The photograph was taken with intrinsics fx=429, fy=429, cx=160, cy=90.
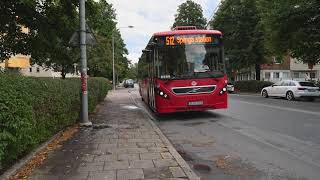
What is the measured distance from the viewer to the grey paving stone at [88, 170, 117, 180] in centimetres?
639

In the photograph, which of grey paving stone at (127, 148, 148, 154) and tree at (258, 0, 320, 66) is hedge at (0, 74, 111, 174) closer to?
grey paving stone at (127, 148, 148, 154)

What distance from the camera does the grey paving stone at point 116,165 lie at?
23.3ft

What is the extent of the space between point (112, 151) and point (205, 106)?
7079mm

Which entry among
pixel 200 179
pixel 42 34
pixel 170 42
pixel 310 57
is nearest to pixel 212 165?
pixel 200 179

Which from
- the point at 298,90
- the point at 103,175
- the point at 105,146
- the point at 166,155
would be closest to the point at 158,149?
the point at 166,155

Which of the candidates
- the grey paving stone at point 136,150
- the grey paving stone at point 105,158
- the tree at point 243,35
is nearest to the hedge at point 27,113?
the grey paving stone at point 105,158

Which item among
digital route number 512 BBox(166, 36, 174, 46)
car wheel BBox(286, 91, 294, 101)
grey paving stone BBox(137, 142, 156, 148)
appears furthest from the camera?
car wheel BBox(286, 91, 294, 101)

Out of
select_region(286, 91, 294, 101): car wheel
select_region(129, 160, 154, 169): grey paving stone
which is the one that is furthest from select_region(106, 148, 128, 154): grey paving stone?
select_region(286, 91, 294, 101): car wheel

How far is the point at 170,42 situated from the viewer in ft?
50.4

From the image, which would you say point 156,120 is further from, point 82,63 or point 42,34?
point 42,34

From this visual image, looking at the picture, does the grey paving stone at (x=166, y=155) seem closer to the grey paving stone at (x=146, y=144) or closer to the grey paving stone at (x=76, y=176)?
the grey paving stone at (x=146, y=144)

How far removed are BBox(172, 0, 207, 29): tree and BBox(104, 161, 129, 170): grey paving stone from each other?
7667 cm

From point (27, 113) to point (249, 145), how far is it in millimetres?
4921

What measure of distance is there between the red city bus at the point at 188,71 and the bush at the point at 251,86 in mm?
29553
